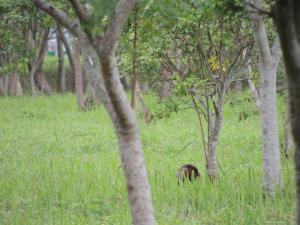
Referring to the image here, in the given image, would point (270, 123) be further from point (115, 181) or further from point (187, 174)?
point (115, 181)

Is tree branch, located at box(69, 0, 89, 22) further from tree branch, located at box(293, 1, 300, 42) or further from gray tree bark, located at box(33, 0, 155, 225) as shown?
tree branch, located at box(293, 1, 300, 42)

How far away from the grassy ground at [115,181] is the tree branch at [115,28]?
2.68 m

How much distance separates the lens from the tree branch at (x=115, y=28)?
3.51m

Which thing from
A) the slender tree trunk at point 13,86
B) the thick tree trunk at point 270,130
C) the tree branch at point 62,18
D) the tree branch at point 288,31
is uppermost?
the slender tree trunk at point 13,86

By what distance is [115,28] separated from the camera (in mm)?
3543

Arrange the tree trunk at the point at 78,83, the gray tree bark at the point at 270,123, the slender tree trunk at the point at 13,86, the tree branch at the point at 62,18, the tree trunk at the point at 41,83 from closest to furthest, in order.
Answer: the tree branch at the point at 62,18, the gray tree bark at the point at 270,123, the tree trunk at the point at 78,83, the tree trunk at the point at 41,83, the slender tree trunk at the point at 13,86

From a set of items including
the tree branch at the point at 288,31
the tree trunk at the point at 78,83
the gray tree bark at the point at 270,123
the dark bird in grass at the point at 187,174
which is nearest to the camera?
the tree branch at the point at 288,31

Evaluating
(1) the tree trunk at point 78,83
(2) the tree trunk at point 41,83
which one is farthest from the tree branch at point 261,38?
(2) the tree trunk at point 41,83

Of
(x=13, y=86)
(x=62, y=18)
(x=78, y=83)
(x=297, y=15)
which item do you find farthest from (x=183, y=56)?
(x=13, y=86)

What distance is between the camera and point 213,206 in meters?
6.34

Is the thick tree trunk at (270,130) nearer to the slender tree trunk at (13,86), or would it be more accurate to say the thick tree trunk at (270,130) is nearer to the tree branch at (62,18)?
the tree branch at (62,18)

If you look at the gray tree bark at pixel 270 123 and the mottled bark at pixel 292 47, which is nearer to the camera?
the mottled bark at pixel 292 47

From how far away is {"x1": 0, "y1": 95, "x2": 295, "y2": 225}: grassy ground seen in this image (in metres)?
6.07

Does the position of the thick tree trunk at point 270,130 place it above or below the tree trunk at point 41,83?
below
